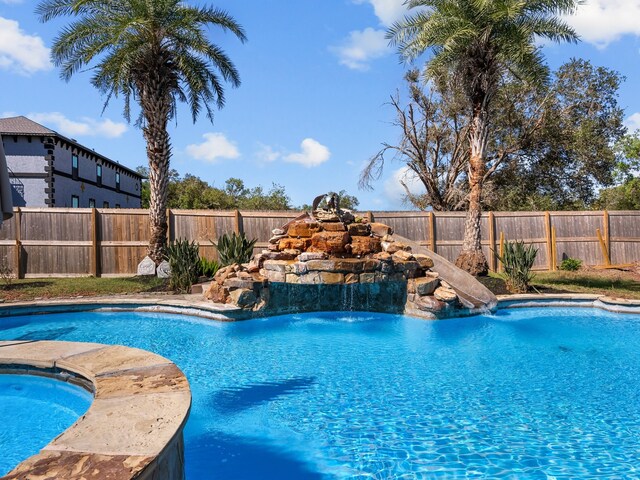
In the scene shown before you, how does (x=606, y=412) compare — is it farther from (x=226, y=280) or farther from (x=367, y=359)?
(x=226, y=280)

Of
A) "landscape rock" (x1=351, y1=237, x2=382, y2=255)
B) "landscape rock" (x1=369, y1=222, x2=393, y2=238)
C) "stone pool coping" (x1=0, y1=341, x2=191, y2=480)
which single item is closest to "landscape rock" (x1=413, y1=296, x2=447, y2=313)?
"landscape rock" (x1=351, y1=237, x2=382, y2=255)

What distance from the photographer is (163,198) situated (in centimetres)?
1395

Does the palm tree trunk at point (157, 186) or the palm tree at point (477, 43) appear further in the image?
the palm tree trunk at point (157, 186)

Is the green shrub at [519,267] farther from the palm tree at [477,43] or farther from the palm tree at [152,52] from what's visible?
the palm tree at [152,52]

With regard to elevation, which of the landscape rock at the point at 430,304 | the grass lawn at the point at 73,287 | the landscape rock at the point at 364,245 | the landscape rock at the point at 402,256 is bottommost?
the landscape rock at the point at 430,304

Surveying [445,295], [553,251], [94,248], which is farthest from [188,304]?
[553,251]

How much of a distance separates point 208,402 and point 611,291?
474 inches

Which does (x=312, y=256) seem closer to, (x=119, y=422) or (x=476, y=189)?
(x=119, y=422)

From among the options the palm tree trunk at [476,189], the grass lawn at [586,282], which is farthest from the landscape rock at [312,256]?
the palm tree trunk at [476,189]

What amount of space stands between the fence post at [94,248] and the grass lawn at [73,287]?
0.72 m

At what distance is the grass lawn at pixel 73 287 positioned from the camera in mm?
10875

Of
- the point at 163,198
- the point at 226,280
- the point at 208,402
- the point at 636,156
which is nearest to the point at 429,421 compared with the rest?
the point at 208,402

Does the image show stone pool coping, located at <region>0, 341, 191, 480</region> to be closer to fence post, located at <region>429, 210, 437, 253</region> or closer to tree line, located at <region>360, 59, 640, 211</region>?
fence post, located at <region>429, 210, 437, 253</region>

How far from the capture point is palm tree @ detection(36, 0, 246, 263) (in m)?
12.8
